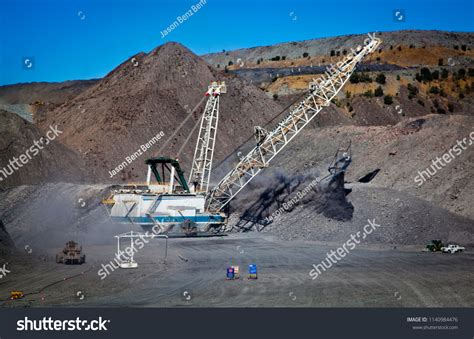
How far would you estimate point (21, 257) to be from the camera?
2905 cm

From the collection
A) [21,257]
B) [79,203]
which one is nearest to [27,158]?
[79,203]

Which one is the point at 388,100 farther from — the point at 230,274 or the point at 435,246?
the point at 230,274

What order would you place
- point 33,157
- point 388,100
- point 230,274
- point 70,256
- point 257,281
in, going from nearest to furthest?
point 257,281, point 230,274, point 70,256, point 33,157, point 388,100

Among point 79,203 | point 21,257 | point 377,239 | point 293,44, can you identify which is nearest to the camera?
point 21,257

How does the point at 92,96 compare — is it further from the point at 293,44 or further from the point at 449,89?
the point at 293,44

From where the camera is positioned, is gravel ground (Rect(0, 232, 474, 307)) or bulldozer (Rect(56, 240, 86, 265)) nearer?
gravel ground (Rect(0, 232, 474, 307))

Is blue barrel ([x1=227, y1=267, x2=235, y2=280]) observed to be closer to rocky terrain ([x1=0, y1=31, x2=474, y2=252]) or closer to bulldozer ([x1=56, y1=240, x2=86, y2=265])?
bulldozer ([x1=56, y1=240, x2=86, y2=265])

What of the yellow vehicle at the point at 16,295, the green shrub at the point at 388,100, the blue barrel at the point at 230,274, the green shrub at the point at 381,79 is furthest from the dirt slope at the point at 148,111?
the yellow vehicle at the point at 16,295

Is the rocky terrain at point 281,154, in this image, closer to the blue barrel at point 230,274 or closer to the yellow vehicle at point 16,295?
the blue barrel at point 230,274

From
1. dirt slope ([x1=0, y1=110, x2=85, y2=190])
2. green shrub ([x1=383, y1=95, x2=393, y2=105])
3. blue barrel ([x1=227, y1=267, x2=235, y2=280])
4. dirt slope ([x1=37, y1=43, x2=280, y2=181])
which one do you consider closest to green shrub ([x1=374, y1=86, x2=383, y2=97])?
green shrub ([x1=383, y1=95, x2=393, y2=105])

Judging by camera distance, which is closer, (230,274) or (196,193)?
(230,274)

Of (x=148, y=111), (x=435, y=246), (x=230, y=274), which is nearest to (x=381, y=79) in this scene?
(x=148, y=111)

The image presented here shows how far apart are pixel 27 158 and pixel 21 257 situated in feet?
115

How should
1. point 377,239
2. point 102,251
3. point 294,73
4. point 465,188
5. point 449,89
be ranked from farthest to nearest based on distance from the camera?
point 294,73
point 449,89
point 465,188
point 377,239
point 102,251
